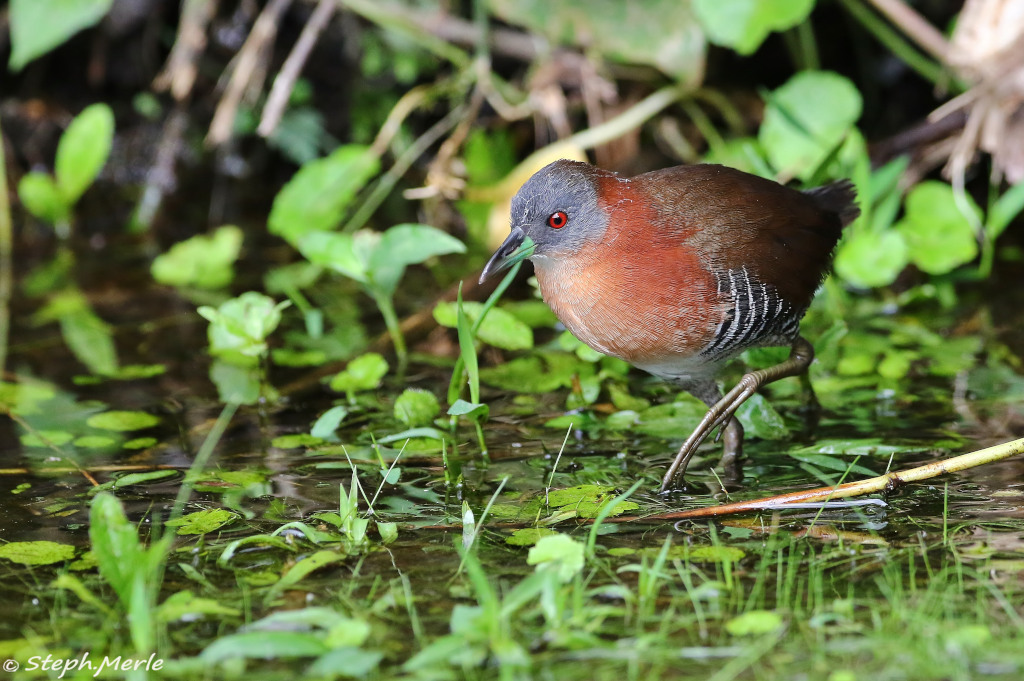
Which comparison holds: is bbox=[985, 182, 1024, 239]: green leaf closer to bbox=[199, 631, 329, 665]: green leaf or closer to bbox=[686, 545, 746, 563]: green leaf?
bbox=[686, 545, 746, 563]: green leaf

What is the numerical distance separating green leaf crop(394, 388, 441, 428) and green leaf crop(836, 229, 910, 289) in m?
1.90

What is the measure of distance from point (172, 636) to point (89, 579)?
0.39 m

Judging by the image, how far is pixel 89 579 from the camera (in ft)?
8.23

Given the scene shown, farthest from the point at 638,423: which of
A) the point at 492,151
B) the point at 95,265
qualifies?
the point at 95,265

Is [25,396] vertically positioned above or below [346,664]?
above

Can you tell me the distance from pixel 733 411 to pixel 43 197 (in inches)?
169

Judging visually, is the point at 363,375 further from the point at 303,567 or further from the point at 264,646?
the point at 264,646

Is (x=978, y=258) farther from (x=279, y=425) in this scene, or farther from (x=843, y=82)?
(x=279, y=425)

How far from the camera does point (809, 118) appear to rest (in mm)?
4801

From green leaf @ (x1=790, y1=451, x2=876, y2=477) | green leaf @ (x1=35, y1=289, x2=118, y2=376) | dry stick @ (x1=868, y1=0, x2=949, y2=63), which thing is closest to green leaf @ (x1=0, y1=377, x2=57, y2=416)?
green leaf @ (x1=35, y1=289, x2=118, y2=376)

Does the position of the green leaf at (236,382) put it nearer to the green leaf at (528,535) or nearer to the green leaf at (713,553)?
the green leaf at (528,535)

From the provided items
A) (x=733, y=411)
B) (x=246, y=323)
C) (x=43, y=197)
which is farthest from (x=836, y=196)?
(x=43, y=197)

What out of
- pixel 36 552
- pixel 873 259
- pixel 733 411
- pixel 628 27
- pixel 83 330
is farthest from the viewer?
pixel 628 27

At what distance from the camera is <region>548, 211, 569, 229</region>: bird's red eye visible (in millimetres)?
2977
